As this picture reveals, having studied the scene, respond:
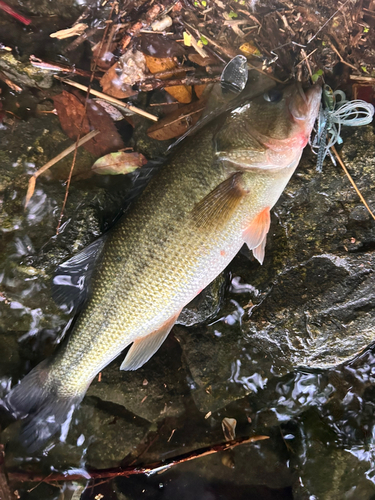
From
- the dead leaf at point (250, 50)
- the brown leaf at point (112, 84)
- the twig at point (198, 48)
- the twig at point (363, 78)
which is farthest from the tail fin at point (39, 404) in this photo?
the twig at point (363, 78)

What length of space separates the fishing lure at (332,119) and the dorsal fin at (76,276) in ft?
5.72

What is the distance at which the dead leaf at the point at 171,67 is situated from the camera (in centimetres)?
257

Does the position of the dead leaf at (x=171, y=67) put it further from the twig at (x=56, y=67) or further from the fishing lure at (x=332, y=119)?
the fishing lure at (x=332, y=119)

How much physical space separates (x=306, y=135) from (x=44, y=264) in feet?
7.05

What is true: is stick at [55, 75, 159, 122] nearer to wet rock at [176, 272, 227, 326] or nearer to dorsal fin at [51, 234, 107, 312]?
dorsal fin at [51, 234, 107, 312]

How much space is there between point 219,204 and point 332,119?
1.11 metres

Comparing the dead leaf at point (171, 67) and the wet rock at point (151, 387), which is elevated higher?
the dead leaf at point (171, 67)

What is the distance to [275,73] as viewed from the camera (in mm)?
2467

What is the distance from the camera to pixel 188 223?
2014 mm

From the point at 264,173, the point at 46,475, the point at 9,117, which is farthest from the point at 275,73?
the point at 46,475

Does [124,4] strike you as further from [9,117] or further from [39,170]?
[39,170]

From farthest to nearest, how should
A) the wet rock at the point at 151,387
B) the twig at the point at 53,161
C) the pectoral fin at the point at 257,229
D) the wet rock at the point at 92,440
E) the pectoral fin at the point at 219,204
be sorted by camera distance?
the wet rock at the point at 151,387 → the wet rock at the point at 92,440 → the twig at the point at 53,161 → the pectoral fin at the point at 257,229 → the pectoral fin at the point at 219,204

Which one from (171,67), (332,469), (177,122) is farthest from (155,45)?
(332,469)

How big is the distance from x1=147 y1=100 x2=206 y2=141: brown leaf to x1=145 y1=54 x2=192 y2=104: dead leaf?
3.5 inches
